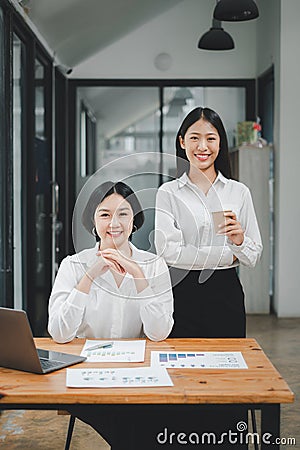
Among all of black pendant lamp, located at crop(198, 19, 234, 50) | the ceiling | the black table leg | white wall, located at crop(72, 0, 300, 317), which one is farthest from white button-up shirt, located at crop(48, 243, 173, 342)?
white wall, located at crop(72, 0, 300, 317)

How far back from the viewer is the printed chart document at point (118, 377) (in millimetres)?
1899

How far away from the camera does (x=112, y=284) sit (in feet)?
8.09

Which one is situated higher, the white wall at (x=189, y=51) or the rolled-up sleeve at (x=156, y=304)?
the white wall at (x=189, y=51)

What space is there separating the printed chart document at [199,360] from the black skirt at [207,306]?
0.70 meters

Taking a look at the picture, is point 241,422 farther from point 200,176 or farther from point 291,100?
point 291,100

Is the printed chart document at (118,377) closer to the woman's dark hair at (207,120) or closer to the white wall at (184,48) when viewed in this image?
the woman's dark hair at (207,120)

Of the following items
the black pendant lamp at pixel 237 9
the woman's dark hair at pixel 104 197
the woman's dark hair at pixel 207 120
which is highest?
the black pendant lamp at pixel 237 9

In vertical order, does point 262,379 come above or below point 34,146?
below

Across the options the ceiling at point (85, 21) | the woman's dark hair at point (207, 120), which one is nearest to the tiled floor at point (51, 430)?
the woman's dark hair at point (207, 120)

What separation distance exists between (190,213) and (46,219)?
141 inches

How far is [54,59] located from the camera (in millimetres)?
6293

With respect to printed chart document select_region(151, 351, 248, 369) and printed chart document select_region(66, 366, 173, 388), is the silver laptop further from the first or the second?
printed chart document select_region(151, 351, 248, 369)

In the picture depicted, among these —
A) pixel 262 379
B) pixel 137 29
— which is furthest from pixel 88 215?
pixel 137 29

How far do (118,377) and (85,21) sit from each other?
13.8ft
